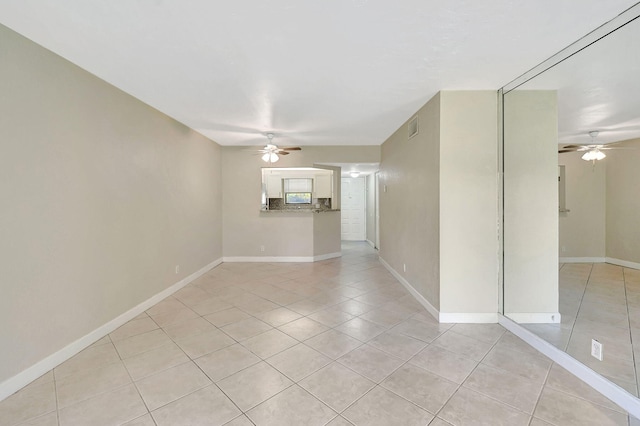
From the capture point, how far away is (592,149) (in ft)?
8.07

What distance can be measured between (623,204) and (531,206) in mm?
630

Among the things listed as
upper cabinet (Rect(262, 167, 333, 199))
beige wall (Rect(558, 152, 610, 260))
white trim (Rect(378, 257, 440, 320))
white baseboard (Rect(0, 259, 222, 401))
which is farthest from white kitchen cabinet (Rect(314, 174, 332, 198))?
beige wall (Rect(558, 152, 610, 260))

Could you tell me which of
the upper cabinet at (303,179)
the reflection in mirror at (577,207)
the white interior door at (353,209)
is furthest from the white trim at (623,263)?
the white interior door at (353,209)

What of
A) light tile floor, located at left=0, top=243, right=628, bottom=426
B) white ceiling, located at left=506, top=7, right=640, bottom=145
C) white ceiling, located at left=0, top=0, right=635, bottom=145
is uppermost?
white ceiling, located at left=0, top=0, right=635, bottom=145

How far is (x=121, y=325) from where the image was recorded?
2.75 m

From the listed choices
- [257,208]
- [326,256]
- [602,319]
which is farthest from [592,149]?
[257,208]

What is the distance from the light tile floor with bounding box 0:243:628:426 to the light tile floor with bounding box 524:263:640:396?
0.24 meters

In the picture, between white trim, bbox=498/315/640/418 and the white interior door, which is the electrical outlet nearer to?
white trim, bbox=498/315/640/418

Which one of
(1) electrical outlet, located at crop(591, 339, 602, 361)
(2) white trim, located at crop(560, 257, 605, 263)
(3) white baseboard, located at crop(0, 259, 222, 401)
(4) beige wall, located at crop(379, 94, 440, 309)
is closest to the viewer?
(3) white baseboard, located at crop(0, 259, 222, 401)

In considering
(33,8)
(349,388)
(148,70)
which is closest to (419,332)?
(349,388)

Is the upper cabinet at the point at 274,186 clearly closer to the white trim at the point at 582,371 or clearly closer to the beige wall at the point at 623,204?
the white trim at the point at 582,371

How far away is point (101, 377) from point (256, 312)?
147cm

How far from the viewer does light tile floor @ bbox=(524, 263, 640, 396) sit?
1845mm

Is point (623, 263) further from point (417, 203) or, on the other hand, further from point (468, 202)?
point (417, 203)
